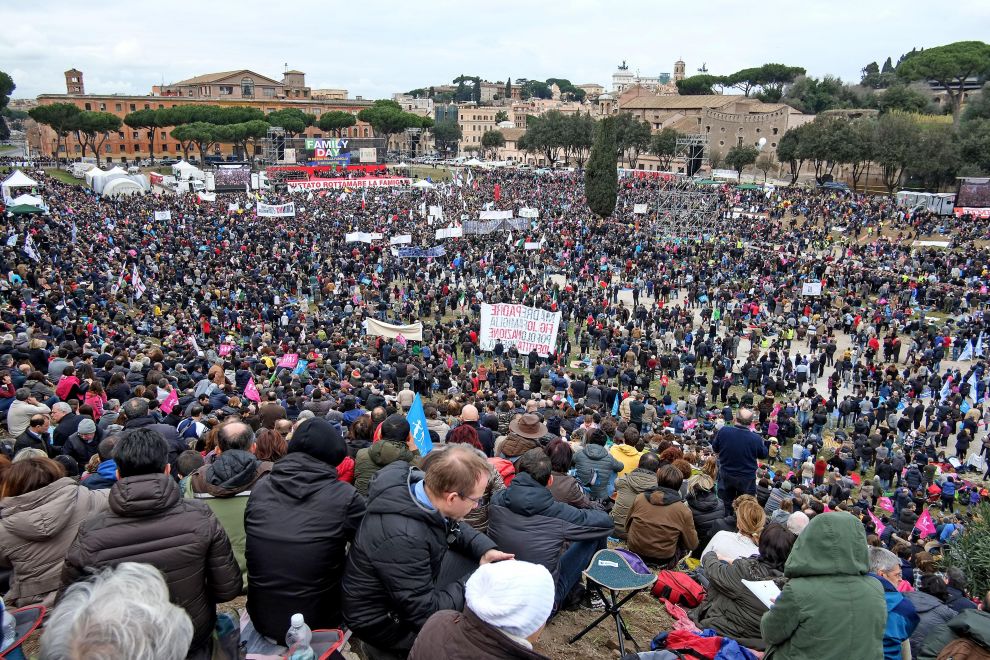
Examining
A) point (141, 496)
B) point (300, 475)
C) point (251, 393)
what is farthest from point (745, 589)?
point (251, 393)

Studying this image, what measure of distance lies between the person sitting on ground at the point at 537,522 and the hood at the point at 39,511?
8.14ft

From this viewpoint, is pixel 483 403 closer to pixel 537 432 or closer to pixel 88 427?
pixel 537 432

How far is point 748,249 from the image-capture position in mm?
34500

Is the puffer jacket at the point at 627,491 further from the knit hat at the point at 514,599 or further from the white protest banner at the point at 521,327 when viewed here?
the white protest banner at the point at 521,327

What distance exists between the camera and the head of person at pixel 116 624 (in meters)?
1.86

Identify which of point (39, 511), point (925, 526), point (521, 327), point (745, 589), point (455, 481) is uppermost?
point (455, 481)

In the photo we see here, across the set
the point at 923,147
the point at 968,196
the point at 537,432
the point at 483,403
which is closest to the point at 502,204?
the point at 968,196

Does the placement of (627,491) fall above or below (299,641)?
below

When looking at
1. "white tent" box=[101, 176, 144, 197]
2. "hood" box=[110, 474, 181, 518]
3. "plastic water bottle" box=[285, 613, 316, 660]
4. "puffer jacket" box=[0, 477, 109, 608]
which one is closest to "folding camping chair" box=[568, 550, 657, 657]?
"plastic water bottle" box=[285, 613, 316, 660]

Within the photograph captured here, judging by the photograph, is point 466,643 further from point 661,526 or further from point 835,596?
point 661,526

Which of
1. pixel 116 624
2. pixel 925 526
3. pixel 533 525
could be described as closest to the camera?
pixel 116 624

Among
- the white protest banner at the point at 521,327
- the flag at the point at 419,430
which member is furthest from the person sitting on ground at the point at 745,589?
the white protest banner at the point at 521,327

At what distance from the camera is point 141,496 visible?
2959 millimetres

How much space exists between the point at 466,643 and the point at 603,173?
138 ft
